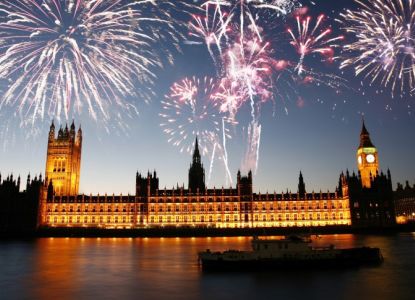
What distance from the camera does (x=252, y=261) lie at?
41.9 m

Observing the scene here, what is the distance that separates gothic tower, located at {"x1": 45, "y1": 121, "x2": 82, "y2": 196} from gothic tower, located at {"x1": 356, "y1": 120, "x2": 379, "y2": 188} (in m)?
113

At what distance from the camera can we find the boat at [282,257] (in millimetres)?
41531

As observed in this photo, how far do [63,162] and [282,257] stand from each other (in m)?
123

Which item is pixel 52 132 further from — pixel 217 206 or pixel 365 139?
pixel 365 139

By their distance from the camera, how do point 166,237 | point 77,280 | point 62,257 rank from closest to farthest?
point 77,280 → point 62,257 → point 166,237

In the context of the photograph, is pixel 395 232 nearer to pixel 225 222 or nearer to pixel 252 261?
pixel 225 222

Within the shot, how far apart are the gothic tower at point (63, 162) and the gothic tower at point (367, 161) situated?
112665 millimetres

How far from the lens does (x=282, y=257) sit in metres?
42.7

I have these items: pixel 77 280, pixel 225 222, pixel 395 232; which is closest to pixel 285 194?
pixel 225 222

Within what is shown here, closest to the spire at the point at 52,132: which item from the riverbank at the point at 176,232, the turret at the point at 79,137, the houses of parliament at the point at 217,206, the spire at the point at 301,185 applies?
the turret at the point at 79,137

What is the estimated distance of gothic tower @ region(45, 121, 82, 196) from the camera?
476 feet

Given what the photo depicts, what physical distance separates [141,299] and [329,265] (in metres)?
23.0

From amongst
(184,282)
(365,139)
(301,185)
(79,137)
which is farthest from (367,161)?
(184,282)

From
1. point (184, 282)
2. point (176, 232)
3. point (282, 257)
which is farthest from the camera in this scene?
point (176, 232)
